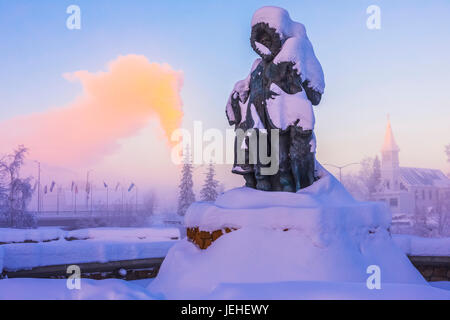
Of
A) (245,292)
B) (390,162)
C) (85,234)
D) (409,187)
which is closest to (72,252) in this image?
(85,234)

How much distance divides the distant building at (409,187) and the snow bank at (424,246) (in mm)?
27972

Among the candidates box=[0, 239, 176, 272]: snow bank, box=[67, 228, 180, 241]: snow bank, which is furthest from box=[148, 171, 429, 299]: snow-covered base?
box=[67, 228, 180, 241]: snow bank

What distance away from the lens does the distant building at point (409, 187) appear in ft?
128

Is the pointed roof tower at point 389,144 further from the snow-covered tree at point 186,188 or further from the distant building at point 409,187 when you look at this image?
the snow-covered tree at point 186,188

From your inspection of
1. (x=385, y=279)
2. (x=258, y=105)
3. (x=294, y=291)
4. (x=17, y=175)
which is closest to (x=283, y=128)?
(x=258, y=105)

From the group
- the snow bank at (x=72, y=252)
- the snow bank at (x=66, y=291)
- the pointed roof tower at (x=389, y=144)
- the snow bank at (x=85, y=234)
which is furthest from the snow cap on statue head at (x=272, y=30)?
the pointed roof tower at (x=389, y=144)

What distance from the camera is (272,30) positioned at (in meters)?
7.63

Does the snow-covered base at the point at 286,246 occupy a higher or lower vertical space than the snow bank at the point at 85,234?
higher

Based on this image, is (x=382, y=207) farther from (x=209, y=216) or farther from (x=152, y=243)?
(x=152, y=243)

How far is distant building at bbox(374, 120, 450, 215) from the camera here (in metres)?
39.0

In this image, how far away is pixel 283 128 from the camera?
24.3 ft

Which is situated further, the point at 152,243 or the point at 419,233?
the point at 419,233
